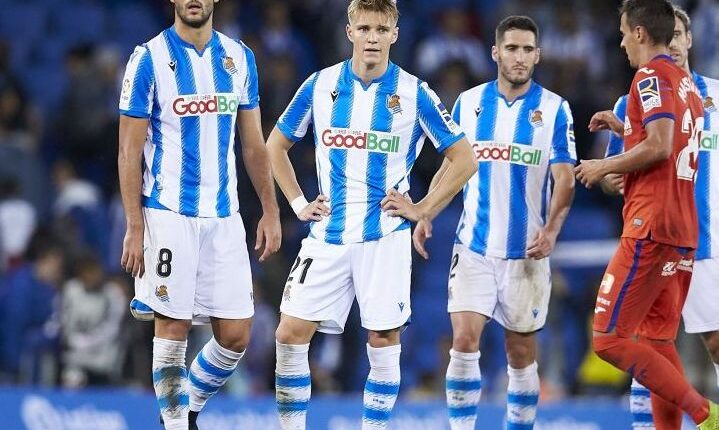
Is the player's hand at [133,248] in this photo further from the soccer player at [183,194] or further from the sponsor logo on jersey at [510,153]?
the sponsor logo on jersey at [510,153]

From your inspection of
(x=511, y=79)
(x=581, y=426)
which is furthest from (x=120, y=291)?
(x=511, y=79)

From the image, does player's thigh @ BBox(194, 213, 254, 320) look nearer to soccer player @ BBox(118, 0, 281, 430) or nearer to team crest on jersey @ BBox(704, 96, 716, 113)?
soccer player @ BBox(118, 0, 281, 430)

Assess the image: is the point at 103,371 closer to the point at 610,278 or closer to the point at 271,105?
the point at 271,105

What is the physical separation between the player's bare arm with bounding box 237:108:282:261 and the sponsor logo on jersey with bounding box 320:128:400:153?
0.48m

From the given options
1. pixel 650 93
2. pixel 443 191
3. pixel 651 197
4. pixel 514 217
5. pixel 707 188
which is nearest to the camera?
pixel 650 93

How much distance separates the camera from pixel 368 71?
798cm

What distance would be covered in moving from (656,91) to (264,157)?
245 cm

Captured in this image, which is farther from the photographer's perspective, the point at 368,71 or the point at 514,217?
the point at 514,217

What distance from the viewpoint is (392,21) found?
7.85m

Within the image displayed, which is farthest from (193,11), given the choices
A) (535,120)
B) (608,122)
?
(608,122)

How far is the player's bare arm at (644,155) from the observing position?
297 inches

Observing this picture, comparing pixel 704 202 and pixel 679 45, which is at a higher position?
pixel 679 45

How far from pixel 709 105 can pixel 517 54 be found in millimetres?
1372

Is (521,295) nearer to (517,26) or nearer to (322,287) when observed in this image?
(322,287)
